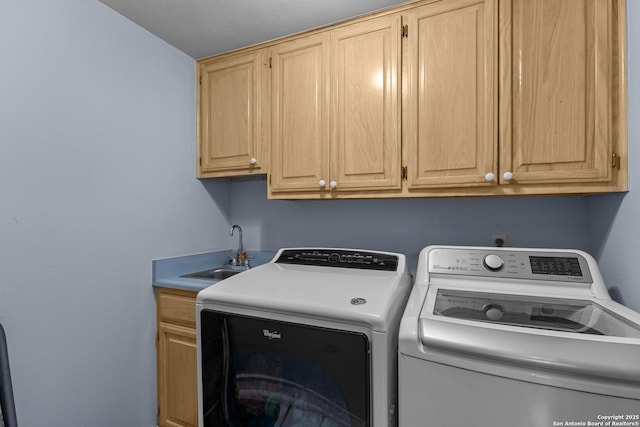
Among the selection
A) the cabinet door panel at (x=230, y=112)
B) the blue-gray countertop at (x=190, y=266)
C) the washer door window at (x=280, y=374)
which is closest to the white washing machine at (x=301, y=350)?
the washer door window at (x=280, y=374)

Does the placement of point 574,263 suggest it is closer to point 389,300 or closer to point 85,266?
point 389,300

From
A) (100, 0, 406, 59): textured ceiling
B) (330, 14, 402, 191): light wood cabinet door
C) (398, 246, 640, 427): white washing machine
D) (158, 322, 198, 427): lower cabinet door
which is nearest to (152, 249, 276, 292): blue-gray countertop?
(158, 322, 198, 427): lower cabinet door

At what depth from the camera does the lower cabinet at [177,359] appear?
1.65m

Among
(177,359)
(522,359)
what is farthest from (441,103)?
(177,359)

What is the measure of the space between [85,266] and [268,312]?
1.00 meters

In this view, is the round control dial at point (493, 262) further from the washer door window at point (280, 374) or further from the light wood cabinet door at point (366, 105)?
the washer door window at point (280, 374)

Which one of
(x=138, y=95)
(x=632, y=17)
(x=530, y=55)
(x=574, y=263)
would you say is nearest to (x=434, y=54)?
(x=530, y=55)

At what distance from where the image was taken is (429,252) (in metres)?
1.36

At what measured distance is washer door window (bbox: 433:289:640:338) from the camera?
852mm

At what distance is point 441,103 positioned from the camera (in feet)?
4.58

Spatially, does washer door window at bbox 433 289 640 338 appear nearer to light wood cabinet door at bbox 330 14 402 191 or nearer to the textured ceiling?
light wood cabinet door at bbox 330 14 402 191

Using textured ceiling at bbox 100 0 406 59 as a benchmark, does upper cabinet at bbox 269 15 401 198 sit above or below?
below

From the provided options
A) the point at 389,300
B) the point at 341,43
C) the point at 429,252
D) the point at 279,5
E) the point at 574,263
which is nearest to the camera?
the point at 389,300

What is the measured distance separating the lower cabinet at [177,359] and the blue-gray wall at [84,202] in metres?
0.06
